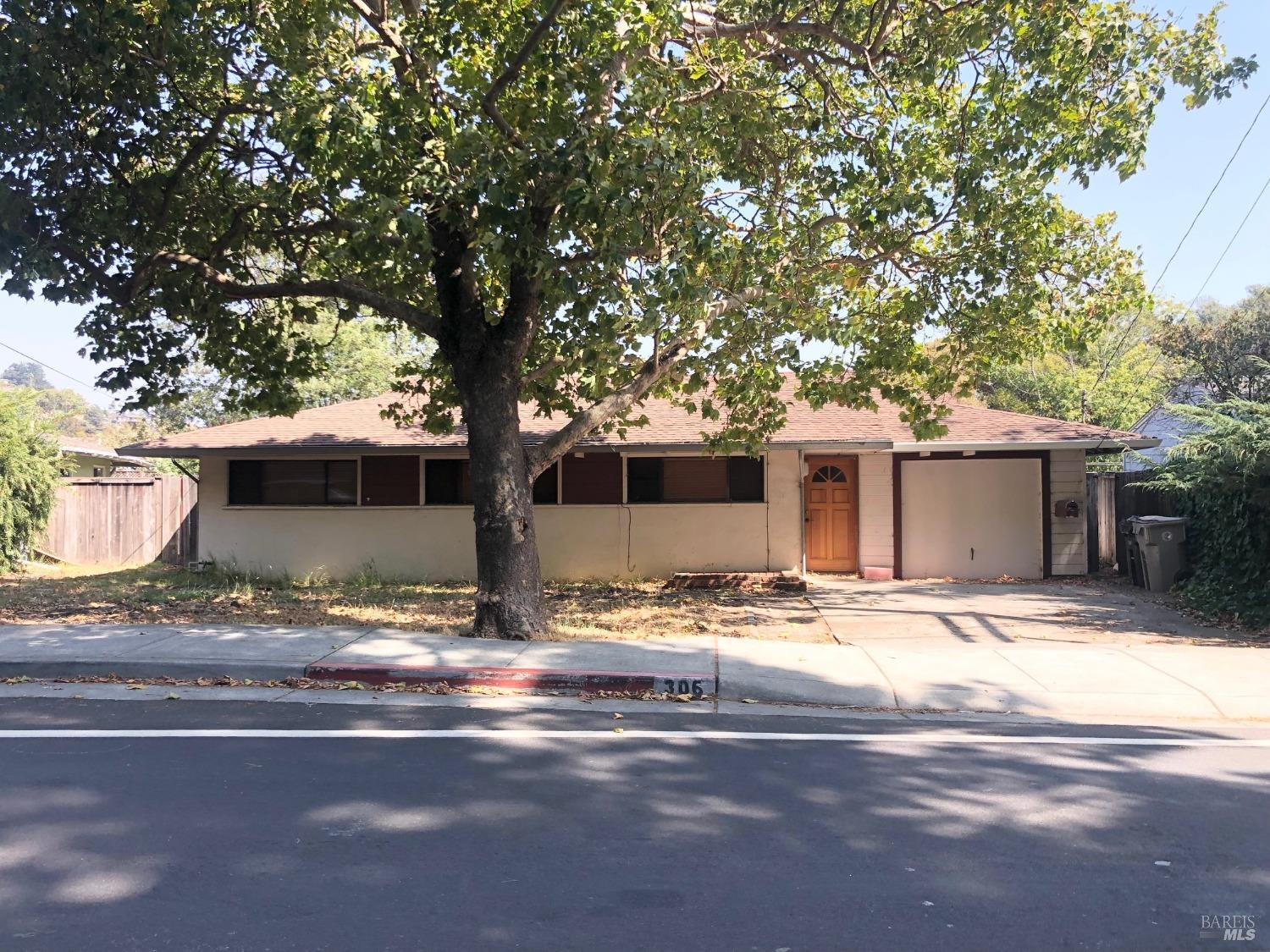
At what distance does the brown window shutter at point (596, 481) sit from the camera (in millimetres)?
16297

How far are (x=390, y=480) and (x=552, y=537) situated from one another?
10.3 ft

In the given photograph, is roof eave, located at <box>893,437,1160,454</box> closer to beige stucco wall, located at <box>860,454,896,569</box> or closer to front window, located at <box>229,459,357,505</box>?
beige stucco wall, located at <box>860,454,896,569</box>

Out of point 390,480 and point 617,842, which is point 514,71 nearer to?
point 617,842

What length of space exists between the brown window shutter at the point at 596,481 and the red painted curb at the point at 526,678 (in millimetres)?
8240

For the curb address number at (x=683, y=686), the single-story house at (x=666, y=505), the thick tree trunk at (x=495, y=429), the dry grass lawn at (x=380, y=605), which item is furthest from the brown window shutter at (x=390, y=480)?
the curb address number at (x=683, y=686)

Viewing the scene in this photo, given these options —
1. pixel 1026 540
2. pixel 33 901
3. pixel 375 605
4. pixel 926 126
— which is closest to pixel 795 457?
pixel 1026 540

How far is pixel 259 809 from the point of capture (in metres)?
4.76

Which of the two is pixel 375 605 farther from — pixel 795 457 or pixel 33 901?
pixel 33 901

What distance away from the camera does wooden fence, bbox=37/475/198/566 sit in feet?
66.7

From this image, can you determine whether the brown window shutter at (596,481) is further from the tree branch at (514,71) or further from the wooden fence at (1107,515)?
the wooden fence at (1107,515)

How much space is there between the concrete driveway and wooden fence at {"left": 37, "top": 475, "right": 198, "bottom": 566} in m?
14.7

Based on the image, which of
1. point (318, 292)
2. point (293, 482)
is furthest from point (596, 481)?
point (318, 292)

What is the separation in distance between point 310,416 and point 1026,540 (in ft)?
45.5

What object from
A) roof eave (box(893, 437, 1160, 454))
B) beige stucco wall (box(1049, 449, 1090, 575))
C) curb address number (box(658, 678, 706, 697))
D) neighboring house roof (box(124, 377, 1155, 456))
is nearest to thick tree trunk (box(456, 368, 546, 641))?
curb address number (box(658, 678, 706, 697))
